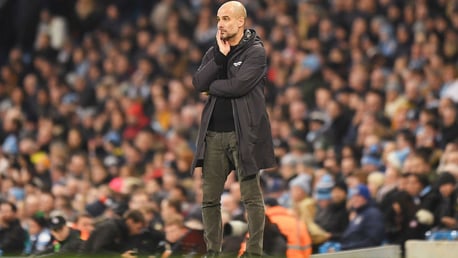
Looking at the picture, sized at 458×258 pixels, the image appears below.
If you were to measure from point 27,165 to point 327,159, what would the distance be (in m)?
5.22

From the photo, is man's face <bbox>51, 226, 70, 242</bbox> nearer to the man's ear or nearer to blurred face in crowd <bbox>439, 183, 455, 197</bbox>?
the man's ear

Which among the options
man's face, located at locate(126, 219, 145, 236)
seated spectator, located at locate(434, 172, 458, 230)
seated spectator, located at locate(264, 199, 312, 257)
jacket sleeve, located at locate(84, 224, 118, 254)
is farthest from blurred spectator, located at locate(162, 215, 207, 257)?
seated spectator, located at locate(434, 172, 458, 230)

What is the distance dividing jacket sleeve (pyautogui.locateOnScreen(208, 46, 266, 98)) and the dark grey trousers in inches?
13.2

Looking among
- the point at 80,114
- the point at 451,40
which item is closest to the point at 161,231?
the point at 451,40

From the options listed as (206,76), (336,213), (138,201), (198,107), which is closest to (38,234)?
(138,201)

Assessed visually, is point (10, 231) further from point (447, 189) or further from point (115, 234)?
point (447, 189)

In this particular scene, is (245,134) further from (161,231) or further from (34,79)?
(34,79)

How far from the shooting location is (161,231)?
12.5 meters

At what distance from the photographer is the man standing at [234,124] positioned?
891 cm

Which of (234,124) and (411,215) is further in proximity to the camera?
(411,215)

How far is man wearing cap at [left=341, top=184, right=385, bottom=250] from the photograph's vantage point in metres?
12.9

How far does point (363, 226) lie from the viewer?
13.0 meters

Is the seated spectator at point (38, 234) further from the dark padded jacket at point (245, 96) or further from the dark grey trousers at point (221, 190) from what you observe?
the dark padded jacket at point (245, 96)

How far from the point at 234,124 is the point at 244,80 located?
1.17 ft
